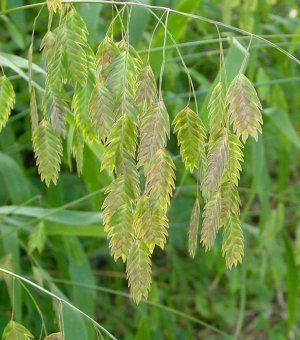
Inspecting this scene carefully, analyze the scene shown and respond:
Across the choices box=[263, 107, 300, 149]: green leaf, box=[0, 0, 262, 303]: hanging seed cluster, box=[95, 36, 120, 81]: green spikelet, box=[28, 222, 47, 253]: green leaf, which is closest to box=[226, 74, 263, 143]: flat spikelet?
box=[0, 0, 262, 303]: hanging seed cluster

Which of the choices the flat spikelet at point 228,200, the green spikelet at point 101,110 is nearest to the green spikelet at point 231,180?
the flat spikelet at point 228,200

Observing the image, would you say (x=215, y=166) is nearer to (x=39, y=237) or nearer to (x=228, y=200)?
(x=228, y=200)

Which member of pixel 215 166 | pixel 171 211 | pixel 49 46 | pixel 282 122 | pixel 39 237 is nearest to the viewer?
pixel 215 166

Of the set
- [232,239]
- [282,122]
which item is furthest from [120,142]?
[282,122]

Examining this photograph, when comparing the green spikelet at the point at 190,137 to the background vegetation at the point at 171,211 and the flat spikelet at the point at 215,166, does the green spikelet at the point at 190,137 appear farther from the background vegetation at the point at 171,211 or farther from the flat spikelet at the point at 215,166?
the background vegetation at the point at 171,211

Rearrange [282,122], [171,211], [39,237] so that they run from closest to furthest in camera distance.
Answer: [39,237] → [282,122] → [171,211]

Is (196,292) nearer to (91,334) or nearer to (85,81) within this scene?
(91,334)

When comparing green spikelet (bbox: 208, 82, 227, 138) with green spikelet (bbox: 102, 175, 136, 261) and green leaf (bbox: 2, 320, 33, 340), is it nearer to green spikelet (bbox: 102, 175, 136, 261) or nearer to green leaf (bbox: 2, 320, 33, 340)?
green spikelet (bbox: 102, 175, 136, 261)

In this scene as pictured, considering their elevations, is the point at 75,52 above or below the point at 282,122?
above
